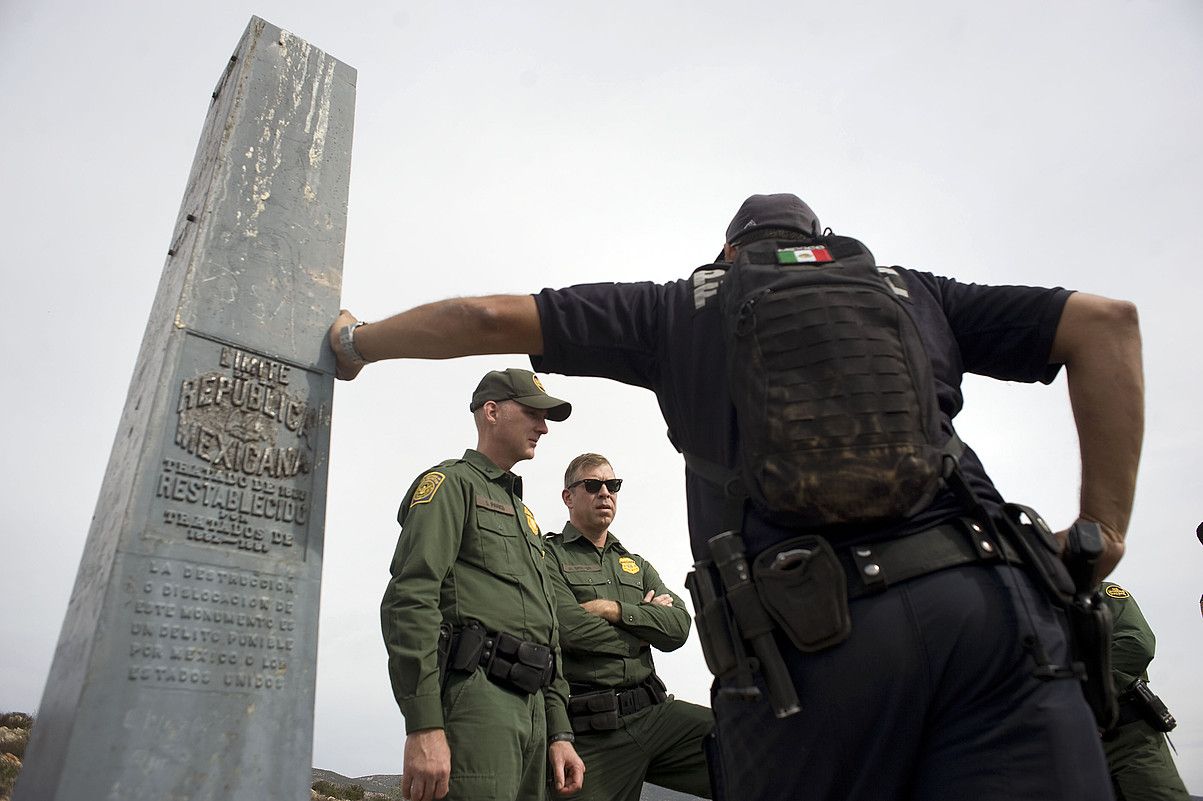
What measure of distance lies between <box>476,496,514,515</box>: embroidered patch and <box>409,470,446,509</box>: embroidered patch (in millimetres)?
209

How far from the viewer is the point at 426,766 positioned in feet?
9.86

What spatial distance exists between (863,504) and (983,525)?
28 cm

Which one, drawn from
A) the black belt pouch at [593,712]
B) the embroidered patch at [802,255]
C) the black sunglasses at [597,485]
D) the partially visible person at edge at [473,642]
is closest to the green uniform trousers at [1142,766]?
the black belt pouch at [593,712]

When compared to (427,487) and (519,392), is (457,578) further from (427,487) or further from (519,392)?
(519,392)

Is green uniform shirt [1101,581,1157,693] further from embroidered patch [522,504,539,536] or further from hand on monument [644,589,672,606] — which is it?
embroidered patch [522,504,539,536]

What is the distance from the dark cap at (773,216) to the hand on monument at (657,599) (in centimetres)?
309

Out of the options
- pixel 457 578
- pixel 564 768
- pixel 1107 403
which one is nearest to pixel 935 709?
pixel 1107 403

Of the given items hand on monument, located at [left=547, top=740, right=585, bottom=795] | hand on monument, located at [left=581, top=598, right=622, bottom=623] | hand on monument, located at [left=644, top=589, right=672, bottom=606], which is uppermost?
hand on monument, located at [left=644, top=589, right=672, bottom=606]

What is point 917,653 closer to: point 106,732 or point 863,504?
point 863,504

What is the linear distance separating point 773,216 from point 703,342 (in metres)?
0.48

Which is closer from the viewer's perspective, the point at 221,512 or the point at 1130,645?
the point at 221,512

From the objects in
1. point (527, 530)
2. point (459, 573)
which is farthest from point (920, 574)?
point (527, 530)

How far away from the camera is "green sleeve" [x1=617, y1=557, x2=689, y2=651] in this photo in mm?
4777

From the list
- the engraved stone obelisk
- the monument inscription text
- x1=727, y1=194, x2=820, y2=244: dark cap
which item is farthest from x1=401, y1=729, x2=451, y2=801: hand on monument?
x1=727, y1=194, x2=820, y2=244: dark cap
